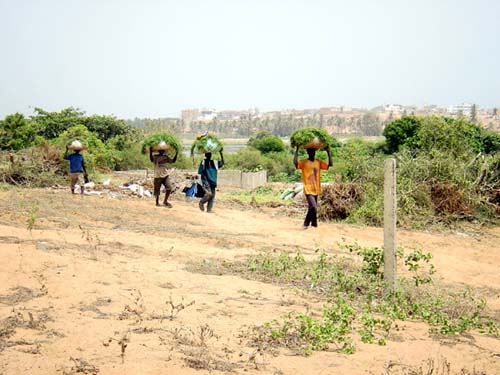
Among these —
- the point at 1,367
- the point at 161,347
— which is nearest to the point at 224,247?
the point at 161,347

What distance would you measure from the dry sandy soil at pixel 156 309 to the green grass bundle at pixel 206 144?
311 cm

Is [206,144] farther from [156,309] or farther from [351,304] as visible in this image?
[156,309]

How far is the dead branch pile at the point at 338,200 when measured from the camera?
14.9 meters

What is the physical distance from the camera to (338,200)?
15.0 m

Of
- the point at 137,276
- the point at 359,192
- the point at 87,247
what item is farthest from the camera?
the point at 359,192

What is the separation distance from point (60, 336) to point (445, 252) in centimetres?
859

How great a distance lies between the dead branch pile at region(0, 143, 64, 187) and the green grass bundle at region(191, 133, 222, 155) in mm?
8079

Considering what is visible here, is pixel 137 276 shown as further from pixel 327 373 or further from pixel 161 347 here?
pixel 327 373

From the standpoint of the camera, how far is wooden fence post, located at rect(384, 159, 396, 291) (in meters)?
6.78

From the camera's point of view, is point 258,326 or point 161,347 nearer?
point 161,347

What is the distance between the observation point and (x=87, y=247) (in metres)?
7.96

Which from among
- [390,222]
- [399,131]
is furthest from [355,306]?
[399,131]

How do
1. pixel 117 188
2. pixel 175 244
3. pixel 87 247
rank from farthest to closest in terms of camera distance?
1. pixel 117 188
2. pixel 175 244
3. pixel 87 247

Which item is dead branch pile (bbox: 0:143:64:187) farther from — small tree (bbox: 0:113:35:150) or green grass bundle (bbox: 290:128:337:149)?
small tree (bbox: 0:113:35:150)
